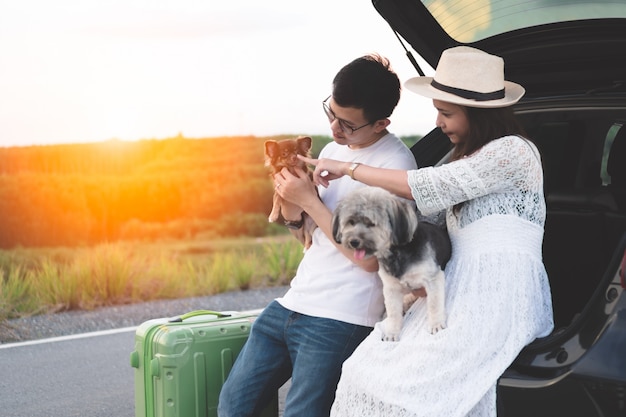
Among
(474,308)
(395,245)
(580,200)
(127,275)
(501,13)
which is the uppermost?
(501,13)

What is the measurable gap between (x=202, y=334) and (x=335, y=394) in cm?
76

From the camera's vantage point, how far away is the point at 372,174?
128 inches

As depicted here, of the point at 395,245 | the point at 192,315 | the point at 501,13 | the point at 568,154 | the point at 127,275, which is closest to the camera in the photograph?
the point at 395,245

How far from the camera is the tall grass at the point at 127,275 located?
9.32m

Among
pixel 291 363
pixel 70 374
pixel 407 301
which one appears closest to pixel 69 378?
pixel 70 374

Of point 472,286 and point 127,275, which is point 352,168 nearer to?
point 472,286

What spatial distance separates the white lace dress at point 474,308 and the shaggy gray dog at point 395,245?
0.22ft

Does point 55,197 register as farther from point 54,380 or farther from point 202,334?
point 202,334

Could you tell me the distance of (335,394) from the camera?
3.49 meters

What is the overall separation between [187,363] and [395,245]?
1.27 m

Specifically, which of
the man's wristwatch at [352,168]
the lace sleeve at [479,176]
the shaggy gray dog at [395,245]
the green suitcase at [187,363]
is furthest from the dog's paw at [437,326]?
the green suitcase at [187,363]

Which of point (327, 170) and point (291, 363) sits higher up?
point (327, 170)

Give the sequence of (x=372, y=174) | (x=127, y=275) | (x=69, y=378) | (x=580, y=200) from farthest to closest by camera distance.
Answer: (x=127, y=275)
(x=69, y=378)
(x=580, y=200)
(x=372, y=174)

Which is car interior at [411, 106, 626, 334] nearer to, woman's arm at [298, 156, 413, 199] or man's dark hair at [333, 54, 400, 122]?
man's dark hair at [333, 54, 400, 122]
